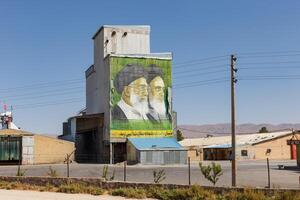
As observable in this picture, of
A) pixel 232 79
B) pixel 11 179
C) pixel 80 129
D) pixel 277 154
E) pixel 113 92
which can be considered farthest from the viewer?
pixel 277 154

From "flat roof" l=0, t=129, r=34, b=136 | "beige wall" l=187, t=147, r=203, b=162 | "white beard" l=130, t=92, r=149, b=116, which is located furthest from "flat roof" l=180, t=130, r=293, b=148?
"flat roof" l=0, t=129, r=34, b=136

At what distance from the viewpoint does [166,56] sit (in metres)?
77.6

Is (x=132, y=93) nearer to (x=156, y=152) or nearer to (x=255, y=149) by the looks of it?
(x=156, y=152)

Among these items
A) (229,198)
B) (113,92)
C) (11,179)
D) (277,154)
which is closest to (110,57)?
(113,92)

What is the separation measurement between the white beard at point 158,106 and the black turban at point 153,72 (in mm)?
3179

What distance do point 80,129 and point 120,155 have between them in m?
9.51

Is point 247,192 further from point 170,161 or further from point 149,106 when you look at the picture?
point 149,106

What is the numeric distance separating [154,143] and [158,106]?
7847 mm

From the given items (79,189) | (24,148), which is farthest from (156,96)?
(79,189)

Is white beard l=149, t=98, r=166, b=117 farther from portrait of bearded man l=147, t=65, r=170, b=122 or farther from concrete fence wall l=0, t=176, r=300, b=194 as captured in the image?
concrete fence wall l=0, t=176, r=300, b=194

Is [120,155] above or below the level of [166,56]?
below

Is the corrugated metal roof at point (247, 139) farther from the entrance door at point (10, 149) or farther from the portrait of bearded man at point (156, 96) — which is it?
the entrance door at point (10, 149)

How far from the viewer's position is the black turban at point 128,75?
74.5m

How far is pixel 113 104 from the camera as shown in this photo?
73750 mm
